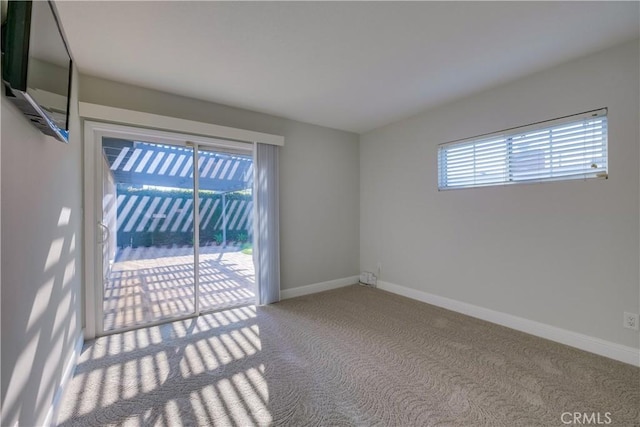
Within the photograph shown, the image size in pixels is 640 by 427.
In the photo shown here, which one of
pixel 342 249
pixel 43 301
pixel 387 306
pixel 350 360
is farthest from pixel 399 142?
pixel 43 301

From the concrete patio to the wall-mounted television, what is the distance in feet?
5.47

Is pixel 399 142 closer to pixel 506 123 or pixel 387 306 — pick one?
pixel 506 123

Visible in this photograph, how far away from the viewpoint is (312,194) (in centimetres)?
409

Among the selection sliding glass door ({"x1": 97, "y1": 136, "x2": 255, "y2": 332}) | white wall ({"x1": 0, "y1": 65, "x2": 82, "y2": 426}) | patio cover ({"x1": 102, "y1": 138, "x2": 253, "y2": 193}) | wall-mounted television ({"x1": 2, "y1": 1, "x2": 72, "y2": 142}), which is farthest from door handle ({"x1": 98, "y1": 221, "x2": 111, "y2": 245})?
wall-mounted television ({"x1": 2, "y1": 1, "x2": 72, "y2": 142})

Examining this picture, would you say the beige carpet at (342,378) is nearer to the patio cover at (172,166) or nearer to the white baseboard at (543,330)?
the white baseboard at (543,330)

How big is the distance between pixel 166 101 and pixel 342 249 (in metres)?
3.07

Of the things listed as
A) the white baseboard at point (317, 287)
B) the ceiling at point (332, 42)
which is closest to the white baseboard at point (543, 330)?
the white baseboard at point (317, 287)

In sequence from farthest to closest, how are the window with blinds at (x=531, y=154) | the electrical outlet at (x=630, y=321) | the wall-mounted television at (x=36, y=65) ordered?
the window with blinds at (x=531, y=154), the electrical outlet at (x=630, y=321), the wall-mounted television at (x=36, y=65)

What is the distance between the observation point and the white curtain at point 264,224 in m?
3.54

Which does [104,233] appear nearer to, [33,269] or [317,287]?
[33,269]

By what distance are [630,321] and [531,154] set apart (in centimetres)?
156

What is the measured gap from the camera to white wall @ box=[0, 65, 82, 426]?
1011 millimetres

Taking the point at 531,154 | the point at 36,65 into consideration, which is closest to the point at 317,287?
the point at 531,154

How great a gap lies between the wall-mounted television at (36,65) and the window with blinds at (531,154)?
3.52 m
